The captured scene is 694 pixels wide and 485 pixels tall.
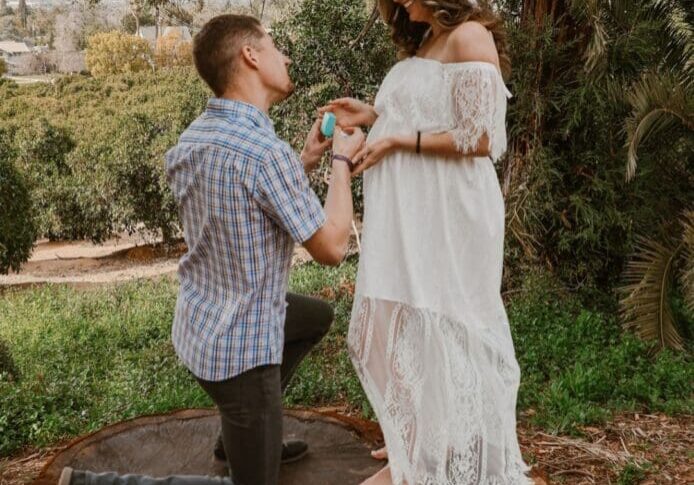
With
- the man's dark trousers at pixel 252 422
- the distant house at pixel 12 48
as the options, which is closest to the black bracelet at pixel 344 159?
the man's dark trousers at pixel 252 422

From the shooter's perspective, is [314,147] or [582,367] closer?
[314,147]

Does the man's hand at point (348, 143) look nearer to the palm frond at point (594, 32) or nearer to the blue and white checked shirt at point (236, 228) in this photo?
the blue and white checked shirt at point (236, 228)

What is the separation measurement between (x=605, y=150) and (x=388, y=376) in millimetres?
4140

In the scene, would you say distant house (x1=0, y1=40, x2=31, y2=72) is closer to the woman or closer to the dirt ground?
the dirt ground

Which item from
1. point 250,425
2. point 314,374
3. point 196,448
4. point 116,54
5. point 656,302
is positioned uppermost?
point 250,425

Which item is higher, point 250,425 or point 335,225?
point 335,225

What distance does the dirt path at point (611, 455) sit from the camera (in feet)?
12.2

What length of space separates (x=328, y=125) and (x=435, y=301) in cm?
71

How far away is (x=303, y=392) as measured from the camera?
4.91 m

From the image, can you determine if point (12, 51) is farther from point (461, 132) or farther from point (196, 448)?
point (461, 132)

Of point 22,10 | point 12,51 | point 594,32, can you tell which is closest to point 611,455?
point 594,32

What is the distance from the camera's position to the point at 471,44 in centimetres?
257

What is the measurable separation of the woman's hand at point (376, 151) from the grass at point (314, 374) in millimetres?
2107

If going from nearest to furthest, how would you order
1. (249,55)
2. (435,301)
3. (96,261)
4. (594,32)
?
(249,55) → (435,301) → (594,32) → (96,261)
